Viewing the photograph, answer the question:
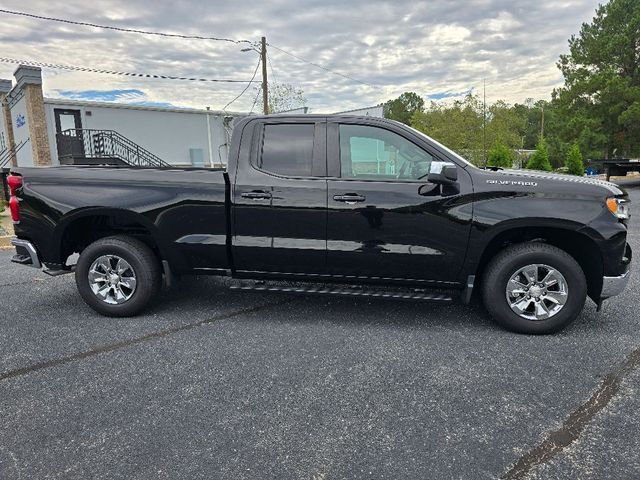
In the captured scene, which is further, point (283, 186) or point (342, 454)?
point (283, 186)

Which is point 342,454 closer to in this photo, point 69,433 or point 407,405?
point 407,405

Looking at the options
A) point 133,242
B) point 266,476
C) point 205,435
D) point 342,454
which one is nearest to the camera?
point 266,476

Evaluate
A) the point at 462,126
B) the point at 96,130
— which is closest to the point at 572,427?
the point at 96,130

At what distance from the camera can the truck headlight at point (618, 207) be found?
3.75 meters

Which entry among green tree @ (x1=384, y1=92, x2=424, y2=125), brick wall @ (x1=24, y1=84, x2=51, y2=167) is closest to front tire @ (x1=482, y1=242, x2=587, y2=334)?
brick wall @ (x1=24, y1=84, x2=51, y2=167)

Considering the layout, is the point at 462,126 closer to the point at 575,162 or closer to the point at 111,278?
the point at 575,162

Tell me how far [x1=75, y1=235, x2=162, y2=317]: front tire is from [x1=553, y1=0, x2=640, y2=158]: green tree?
27.8m

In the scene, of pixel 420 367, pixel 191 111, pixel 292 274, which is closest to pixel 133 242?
pixel 292 274

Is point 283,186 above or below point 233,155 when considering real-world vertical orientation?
below

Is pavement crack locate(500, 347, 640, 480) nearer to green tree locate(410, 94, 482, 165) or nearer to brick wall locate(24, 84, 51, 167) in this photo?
brick wall locate(24, 84, 51, 167)

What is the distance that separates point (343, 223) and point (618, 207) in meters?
2.27

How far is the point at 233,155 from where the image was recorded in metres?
4.23

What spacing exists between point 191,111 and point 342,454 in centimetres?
2409

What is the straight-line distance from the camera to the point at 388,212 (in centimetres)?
393
